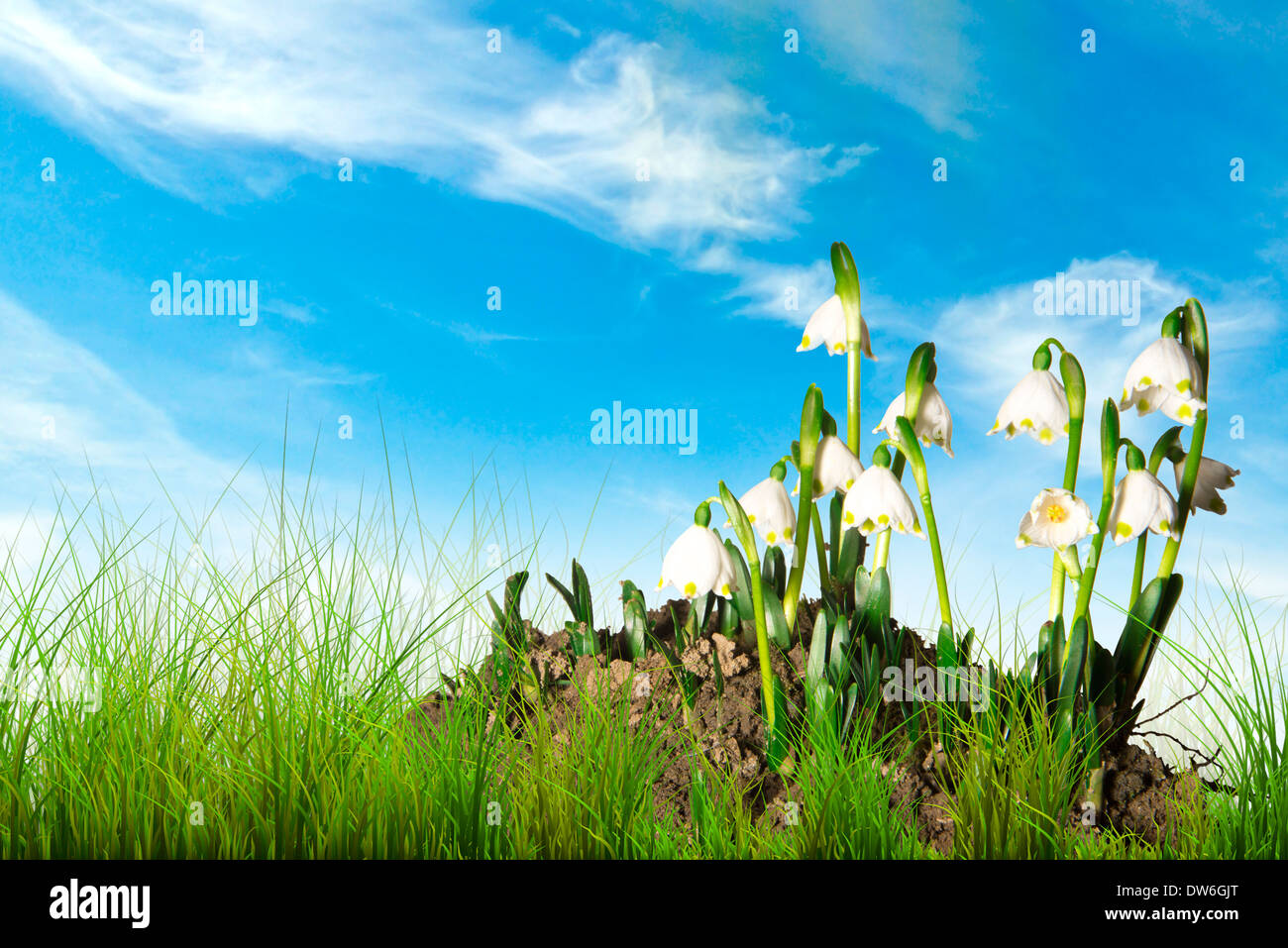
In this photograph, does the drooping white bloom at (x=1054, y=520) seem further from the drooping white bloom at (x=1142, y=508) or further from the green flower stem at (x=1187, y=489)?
the green flower stem at (x=1187, y=489)

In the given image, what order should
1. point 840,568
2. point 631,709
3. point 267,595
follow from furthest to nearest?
point 840,568
point 631,709
point 267,595

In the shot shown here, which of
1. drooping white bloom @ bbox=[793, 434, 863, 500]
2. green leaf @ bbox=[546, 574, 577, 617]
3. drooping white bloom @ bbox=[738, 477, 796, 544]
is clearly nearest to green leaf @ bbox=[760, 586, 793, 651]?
drooping white bloom @ bbox=[738, 477, 796, 544]

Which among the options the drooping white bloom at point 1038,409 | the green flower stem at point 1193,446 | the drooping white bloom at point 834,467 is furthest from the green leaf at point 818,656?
the green flower stem at point 1193,446

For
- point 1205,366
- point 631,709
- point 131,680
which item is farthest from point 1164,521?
point 131,680

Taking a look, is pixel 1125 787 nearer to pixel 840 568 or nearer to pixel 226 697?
pixel 840 568

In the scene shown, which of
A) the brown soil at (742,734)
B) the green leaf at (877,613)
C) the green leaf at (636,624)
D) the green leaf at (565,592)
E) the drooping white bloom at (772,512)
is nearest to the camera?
the brown soil at (742,734)

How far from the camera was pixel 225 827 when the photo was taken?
2.60 m

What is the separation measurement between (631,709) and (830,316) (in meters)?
1.58

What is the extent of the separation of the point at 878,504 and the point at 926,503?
0.21m

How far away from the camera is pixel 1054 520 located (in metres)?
3.22

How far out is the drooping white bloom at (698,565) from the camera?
321 cm

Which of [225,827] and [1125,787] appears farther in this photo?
[1125,787]

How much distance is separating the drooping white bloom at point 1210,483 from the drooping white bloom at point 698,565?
1.67 metres

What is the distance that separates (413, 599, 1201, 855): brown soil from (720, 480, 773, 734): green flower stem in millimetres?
130
